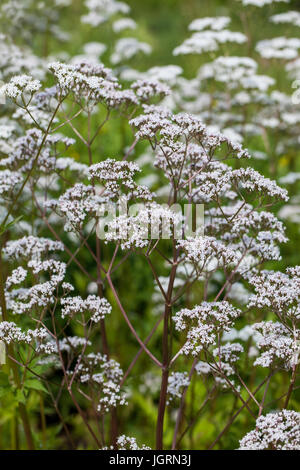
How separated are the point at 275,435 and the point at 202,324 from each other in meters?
0.74

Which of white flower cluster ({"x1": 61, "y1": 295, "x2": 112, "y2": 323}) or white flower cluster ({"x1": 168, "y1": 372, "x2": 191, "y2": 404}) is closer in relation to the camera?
white flower cluster ({"x1": 61, "y1": 295, "x2": 112, "y2": 323})

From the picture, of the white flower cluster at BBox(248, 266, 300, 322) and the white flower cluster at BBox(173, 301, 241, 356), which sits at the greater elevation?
the white flower cluster at BBox(248, 266, 300, 322)

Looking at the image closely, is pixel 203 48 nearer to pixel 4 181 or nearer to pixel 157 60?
pixel 4 181

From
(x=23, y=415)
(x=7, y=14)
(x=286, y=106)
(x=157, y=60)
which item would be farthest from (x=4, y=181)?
(x=157, y=60)

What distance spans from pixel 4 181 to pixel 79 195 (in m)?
0.69

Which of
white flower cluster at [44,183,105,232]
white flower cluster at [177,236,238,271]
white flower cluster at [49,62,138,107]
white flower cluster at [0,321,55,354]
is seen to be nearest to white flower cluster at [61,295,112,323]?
white flower cluster at [0,321,55,354]

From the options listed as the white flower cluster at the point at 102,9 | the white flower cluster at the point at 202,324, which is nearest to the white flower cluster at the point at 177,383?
the white flower cluster at the point at 202,324

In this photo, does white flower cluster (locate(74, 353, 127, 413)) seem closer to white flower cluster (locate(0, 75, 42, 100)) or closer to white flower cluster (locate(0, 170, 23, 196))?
white flower cluster (locate(0, 170, 23, 196))

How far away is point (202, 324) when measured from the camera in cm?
312

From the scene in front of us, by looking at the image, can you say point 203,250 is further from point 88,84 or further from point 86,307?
point 88,84

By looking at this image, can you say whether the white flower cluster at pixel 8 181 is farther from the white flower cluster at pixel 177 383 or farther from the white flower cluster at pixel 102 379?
the white flower cluster at pixel 177 383

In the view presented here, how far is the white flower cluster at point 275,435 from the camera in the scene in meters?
2.62

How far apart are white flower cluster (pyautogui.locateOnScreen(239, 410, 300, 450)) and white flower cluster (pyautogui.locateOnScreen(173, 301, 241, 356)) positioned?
0.50 meters

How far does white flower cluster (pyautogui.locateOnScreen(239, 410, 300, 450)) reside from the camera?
2.62m
